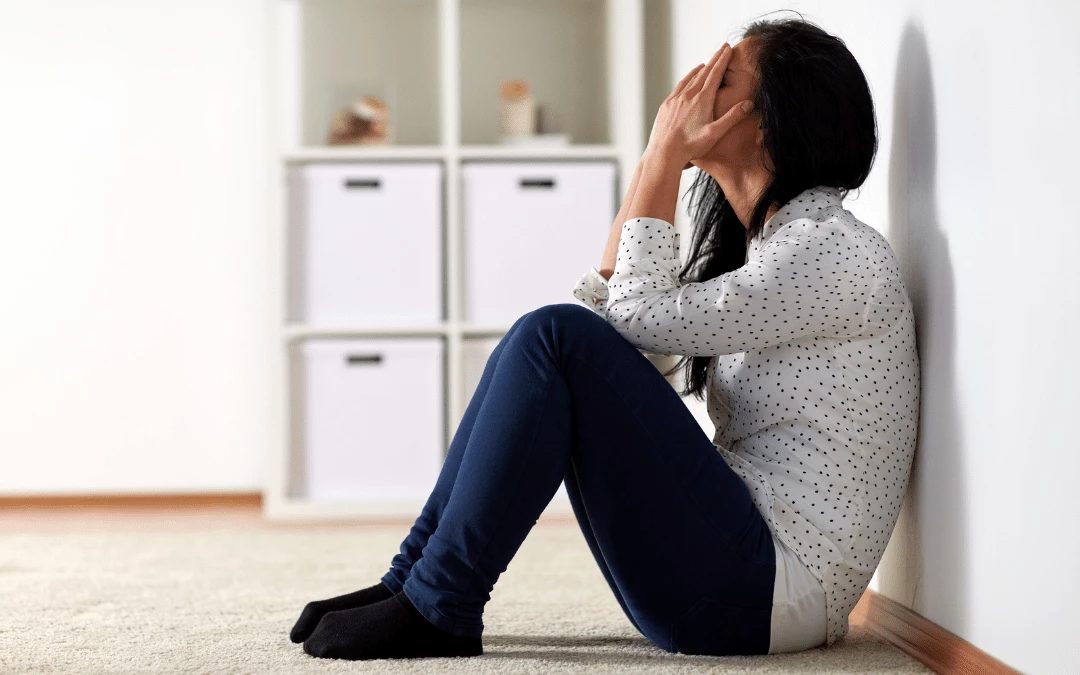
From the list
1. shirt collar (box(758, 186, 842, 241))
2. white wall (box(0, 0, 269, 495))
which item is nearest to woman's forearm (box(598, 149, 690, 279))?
shirt collar (box(758, 186, 842, 241))

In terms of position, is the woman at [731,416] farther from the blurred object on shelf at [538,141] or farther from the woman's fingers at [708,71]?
the blurred object on shelf at [538,141]

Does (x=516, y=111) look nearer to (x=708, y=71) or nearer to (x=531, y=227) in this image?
(x=531, y=227)

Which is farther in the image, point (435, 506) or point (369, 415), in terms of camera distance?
point (369, 415)

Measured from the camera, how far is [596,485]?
1.10 m

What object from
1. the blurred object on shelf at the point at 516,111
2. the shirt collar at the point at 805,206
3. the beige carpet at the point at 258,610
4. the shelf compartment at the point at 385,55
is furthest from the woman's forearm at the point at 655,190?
the shelf compartment at the point at 385,55

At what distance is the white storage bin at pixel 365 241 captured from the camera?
9.03ft

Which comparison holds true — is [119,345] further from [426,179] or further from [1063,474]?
[1063,474]

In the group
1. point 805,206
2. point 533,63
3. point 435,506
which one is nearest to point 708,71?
point 805,206

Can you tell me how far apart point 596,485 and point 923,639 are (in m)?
0.42

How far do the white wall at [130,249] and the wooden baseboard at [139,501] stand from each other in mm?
30

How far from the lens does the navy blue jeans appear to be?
1.08 m

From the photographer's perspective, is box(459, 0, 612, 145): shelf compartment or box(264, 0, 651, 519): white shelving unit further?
box(459, 0, 612, 145): shelf compartment

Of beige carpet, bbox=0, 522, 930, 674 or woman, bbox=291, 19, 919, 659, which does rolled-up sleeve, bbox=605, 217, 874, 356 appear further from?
beige carpet, bbox=0, 522, 930, 674

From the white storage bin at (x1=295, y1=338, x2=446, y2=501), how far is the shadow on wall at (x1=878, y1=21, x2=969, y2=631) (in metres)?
1.58
